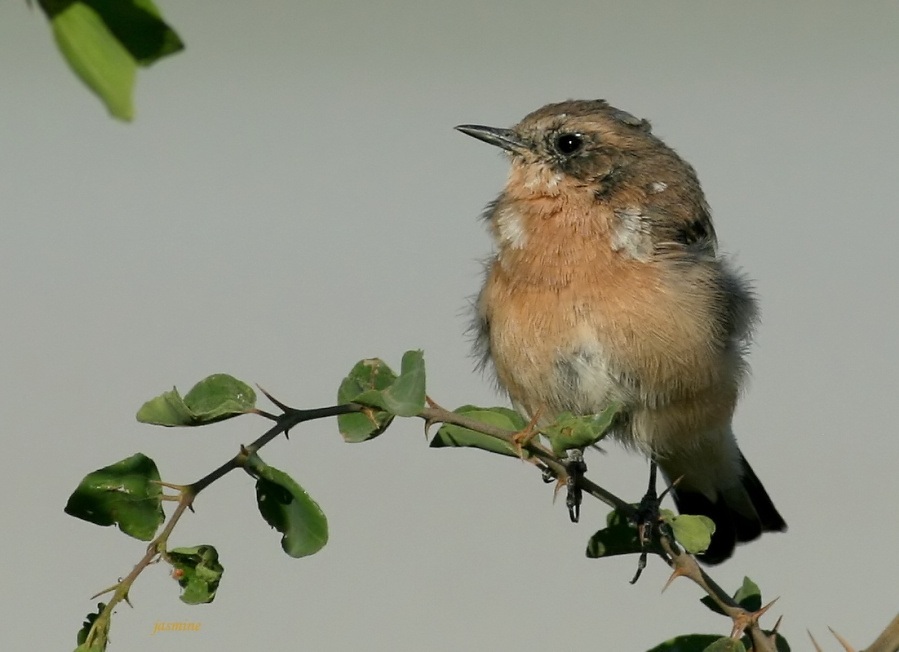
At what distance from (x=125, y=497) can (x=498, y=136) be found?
2896mm

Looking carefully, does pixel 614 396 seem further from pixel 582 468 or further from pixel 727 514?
pixel 727 514

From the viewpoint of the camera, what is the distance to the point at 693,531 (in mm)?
A: 2551

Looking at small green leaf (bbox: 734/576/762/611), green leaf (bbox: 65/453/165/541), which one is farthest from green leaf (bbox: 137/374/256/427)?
small green leaf (bbox: 734/576/762/611)

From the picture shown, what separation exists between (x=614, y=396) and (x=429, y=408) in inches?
77.0

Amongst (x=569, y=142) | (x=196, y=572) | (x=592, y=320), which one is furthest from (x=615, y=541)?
(x=569, y=142)

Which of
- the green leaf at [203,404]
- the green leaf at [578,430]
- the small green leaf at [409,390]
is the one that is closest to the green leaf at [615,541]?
A: the green leaf at [578,430]

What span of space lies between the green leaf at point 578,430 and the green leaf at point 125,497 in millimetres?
757

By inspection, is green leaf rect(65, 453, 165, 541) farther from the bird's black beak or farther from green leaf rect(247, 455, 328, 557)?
the bird's black beak

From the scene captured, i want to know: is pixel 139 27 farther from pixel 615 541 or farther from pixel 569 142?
pixel 569 142

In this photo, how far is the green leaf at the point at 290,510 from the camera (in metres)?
2.04

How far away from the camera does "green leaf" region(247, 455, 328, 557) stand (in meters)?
2.04

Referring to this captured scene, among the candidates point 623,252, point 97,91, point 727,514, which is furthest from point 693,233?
point 97,91

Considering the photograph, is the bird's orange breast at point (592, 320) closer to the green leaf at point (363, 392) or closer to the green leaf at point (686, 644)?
A: the green leaf at point (686, 644)

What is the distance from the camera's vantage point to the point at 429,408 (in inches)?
86.5
